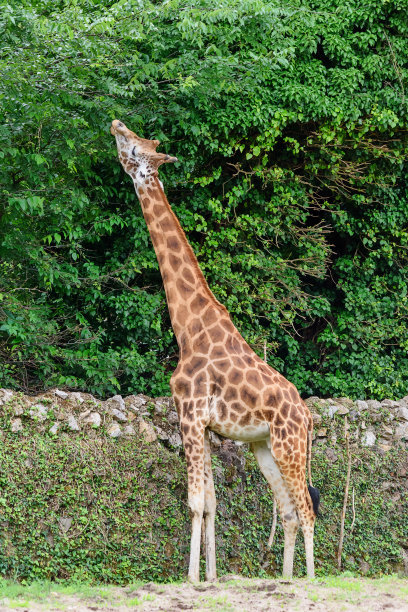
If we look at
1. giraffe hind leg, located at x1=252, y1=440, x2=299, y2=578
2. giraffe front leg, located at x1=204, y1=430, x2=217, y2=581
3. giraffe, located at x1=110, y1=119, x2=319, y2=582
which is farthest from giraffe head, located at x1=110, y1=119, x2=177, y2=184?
giraffe hind leg, located at x1=252, y1=440, x2=299, y2=578

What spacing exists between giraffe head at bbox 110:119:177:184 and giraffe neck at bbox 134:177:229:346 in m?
0.09

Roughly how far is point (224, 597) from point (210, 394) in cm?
180

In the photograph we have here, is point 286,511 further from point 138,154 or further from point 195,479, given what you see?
point 138,154

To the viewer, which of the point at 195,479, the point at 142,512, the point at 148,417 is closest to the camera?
the point at 195,479

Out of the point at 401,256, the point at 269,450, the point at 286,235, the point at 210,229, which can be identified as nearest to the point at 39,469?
the point at 269,450

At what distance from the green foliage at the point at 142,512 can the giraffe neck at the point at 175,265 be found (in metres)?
1.62

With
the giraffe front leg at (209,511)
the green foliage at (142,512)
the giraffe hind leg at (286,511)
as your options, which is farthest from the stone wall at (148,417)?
the giraffe hind leg at (286,511)

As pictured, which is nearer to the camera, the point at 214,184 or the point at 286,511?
the point at 286,511

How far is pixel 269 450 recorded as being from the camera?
22.8 feet

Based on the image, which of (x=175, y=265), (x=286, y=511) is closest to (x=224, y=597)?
(x=286, y=511)

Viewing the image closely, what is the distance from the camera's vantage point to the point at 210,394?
6.41 metres

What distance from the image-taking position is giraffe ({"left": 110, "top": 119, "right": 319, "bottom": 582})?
20.7ft

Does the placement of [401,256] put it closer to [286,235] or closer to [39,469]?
[286,235]

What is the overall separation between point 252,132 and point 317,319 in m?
3.50
